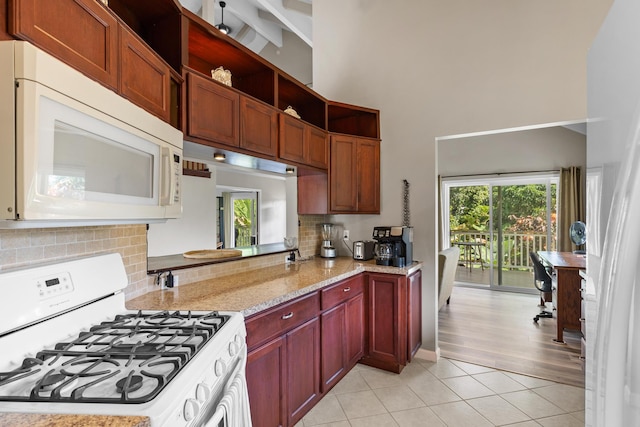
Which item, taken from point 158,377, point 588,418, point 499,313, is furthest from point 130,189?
point 499,313

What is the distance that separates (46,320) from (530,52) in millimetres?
3668

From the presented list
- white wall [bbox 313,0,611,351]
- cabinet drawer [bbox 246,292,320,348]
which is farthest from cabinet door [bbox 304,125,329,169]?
cabinet drawer [bbox 246,292,320,348]

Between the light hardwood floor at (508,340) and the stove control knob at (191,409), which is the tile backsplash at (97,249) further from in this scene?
the light hardwood floor at (508,340)

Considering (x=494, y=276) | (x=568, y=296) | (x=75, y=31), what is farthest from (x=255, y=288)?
(x=494, y=276)

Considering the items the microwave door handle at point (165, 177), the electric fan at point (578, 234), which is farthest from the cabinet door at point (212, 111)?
the electric fan at point (578, 234)

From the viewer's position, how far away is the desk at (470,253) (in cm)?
604

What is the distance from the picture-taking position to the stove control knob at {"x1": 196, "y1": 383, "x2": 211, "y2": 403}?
3.23 ft

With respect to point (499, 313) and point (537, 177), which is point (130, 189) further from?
point (537, 177)

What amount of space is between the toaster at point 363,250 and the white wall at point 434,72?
1.01 feet

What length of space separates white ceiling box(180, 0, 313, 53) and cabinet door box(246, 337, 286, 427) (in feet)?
12.9

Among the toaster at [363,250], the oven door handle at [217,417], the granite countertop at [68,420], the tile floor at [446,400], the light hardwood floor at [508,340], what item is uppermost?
the toaster at [363,250]

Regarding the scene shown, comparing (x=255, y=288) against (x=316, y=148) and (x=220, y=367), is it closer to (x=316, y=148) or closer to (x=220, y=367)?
(x=220, y=367)

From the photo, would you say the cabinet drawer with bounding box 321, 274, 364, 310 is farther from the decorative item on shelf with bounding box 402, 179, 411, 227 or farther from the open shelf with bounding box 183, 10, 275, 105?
the open shelf with bounding box 183, 10, 275, 105

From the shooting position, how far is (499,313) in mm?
4430
